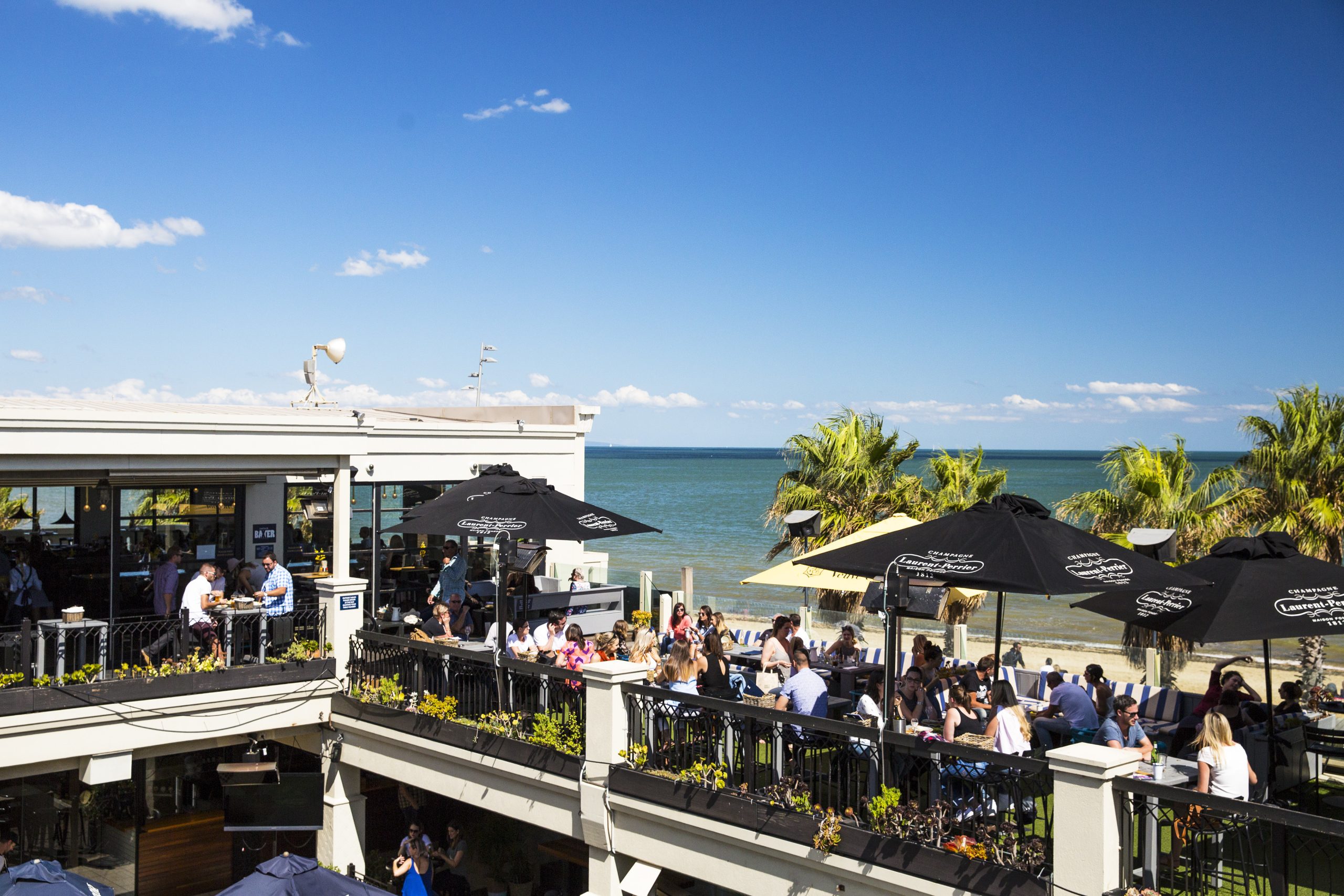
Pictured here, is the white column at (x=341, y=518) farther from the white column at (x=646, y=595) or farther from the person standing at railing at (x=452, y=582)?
the white column at (x=646, y=595)

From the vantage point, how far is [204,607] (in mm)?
13398

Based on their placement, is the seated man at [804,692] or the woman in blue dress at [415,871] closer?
the seated man at [804,692]

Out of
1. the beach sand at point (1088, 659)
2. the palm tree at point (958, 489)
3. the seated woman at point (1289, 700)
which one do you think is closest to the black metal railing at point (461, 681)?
the seated woman at point (1289, 700)

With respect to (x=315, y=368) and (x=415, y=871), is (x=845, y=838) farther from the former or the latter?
(x=315, y=368)

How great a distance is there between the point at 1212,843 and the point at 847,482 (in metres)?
15.7

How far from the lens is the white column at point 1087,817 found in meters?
7.12

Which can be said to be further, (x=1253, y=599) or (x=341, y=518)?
(x=341, y=518)

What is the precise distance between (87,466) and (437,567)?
806 cm

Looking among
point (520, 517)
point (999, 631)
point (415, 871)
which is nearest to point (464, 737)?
point (415, 871)

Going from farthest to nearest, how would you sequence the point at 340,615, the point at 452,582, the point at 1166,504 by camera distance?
the point at 1166,504 < the point at 452,582 < the point at 340,615

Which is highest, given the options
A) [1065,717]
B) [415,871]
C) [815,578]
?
[815,578]

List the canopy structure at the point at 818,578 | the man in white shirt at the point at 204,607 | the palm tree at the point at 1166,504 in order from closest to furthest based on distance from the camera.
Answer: the man in white shirt at the point at 204,607 < the canopy structure at the point at 818,578 < the palm tree at the point at 1166,504

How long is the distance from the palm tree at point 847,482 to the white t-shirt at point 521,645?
10.5m

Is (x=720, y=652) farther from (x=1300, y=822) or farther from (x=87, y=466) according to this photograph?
(x=87, y=466)
